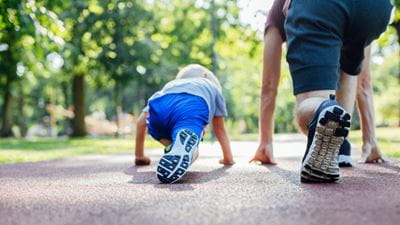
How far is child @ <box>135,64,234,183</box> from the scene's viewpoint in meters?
3.04

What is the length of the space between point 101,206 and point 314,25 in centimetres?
143

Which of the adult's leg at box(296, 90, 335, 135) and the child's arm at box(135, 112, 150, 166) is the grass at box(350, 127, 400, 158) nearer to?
the child's arm at box(135, 112, 150, 166)

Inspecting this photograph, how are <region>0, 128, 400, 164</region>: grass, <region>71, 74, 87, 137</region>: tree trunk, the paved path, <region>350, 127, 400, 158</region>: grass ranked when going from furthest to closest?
<region>71, 74, 87, 137</region>: tree trunk, <region>0, 128, 400, 164</region>: grass, <region>350, 127, 400, 158</region>: grass, the paved path

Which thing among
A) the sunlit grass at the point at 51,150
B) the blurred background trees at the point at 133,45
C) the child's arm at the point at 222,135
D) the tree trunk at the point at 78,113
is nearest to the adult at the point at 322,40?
the child's arm at the point at 222,135

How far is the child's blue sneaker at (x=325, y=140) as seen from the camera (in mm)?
2357

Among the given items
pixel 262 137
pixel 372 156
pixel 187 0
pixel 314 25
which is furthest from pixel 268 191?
pixel 187 0

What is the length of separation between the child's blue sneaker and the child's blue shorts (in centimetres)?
107

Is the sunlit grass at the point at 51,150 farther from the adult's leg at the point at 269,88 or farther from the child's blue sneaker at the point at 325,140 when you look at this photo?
the child's blue sneaker at the point at 325,140

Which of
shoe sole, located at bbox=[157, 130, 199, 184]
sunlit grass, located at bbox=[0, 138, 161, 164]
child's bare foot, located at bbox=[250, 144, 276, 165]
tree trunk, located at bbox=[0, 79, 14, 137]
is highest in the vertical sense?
shoe sole, located at bbox=[157, 130, 199, 184]

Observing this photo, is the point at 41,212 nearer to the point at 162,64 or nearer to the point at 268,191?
the point at 268,191

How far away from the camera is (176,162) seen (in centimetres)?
302

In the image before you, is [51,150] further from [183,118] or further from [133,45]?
[133,45]

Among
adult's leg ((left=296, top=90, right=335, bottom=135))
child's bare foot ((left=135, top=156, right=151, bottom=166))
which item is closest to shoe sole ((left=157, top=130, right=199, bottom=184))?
adult's leg ((left=296, top=90, right=335, bottom=135))

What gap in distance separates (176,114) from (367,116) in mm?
1914
